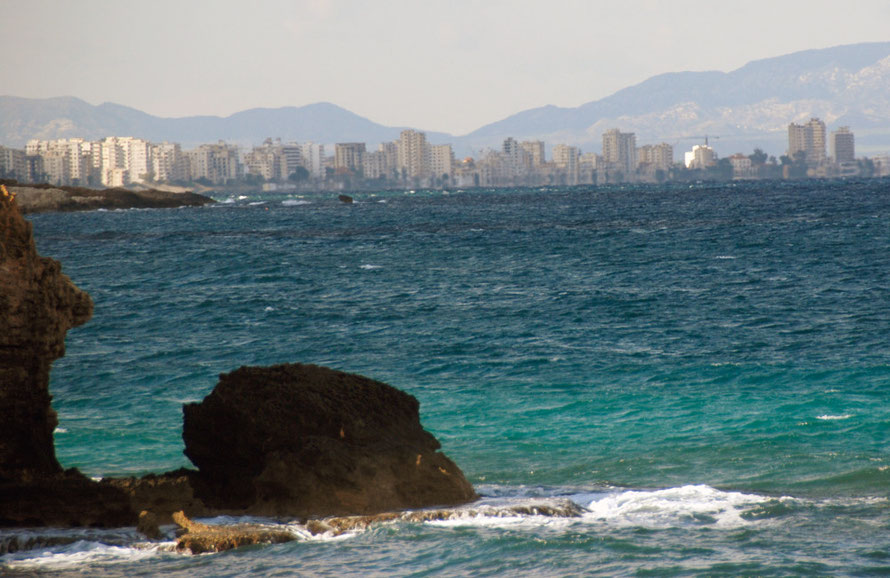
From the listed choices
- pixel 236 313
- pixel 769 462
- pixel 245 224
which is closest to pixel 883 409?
pixel 769 462

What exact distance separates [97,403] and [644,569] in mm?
14545

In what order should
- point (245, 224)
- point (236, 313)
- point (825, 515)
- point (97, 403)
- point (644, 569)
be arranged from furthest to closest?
point (245, 224) → point (236, 313) → point (97, 403) → point (825, 515) → point (644, 569)

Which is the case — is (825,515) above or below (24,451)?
below

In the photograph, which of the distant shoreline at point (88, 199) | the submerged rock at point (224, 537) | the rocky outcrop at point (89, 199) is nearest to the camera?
the submerged rock at point (224, 537)

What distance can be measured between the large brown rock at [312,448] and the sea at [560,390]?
2.03ft

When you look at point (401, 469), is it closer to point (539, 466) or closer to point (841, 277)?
point (539, 466)

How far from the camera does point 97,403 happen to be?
73.2ft

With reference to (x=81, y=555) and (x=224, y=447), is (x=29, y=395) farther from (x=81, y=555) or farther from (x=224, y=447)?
(x=224, y=447)

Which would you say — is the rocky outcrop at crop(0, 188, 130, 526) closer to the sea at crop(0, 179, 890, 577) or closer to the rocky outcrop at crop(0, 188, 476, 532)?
the rocky outcrop at crop(0, 188, 476, 532)

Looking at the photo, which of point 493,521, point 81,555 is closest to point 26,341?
point 81,555

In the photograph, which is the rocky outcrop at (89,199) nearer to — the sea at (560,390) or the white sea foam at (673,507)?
the sea at (560,390)

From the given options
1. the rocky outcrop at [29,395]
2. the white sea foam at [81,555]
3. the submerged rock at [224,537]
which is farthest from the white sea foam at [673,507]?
the rocky outcrop at [29,395]

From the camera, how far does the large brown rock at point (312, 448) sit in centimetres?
1311

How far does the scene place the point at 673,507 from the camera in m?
13.3
